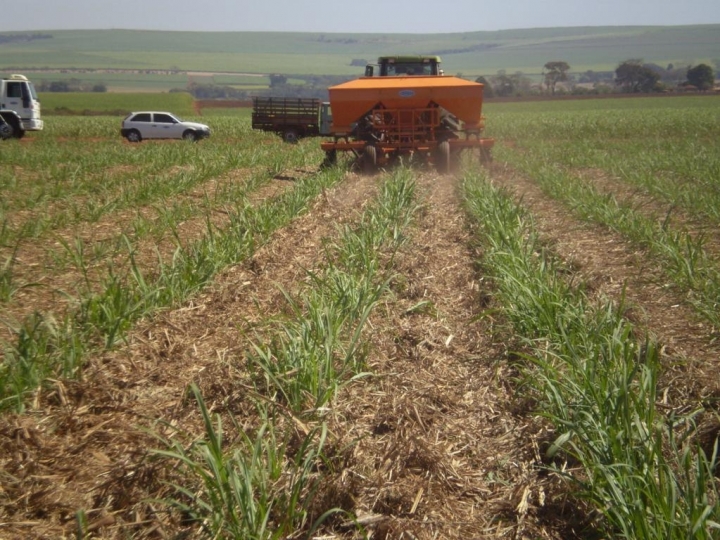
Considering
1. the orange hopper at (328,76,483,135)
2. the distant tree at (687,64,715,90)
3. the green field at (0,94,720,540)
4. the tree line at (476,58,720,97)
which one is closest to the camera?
the green field at (0,94,720,540)

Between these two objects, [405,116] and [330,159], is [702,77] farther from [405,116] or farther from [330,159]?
[330,159]

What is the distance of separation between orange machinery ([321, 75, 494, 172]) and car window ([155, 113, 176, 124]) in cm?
1586

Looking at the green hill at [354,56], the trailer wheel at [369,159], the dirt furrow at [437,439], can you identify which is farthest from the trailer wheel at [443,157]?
the green hill at [354,56]

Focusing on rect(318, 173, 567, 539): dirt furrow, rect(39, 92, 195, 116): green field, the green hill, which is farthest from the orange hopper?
the green hill

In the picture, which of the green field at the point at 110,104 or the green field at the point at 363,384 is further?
the green field at the point at 110,104

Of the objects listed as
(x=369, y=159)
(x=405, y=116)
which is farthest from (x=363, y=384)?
(x=405, y=116)

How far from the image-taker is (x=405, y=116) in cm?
1429

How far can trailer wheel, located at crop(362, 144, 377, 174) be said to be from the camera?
1391 centimetres

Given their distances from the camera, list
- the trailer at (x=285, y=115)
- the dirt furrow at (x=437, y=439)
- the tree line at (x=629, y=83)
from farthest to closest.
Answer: the tree line at (x=629, y=83)
the trailer at (x=285, y=115)
the dirt furrow at (x=437, y=439)

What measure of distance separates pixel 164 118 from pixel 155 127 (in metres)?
0.55

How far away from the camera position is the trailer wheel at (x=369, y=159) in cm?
1391

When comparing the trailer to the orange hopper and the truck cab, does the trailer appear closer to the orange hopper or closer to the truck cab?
the truck cab

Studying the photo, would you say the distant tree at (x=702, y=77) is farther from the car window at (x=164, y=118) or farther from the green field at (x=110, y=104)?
the car window at (x=164, y=118)

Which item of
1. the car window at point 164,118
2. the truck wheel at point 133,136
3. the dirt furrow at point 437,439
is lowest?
the truck wheel at point 133,136
